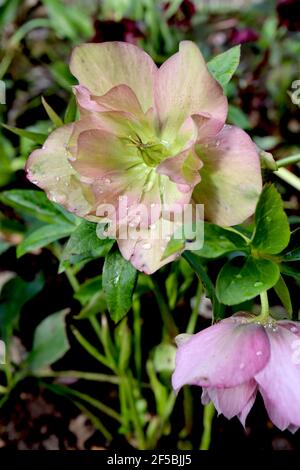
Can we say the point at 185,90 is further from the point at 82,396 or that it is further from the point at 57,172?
the point at 82,396

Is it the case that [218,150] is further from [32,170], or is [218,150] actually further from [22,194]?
[22,194]

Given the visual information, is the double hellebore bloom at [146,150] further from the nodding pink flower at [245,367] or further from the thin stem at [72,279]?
the thin stem at [72,279]

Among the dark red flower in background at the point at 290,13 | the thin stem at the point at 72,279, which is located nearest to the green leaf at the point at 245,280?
the thin stem at the point at 72,279

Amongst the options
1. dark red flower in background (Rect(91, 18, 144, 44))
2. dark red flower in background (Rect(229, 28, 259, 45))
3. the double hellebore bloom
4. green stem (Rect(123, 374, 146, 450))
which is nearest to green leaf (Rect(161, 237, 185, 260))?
the double hellebore bloom

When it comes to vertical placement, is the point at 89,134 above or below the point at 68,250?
above
